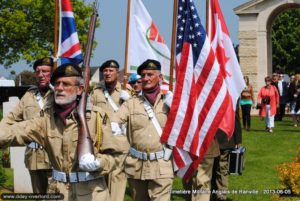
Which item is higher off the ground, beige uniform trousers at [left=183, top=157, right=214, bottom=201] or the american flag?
the american flag

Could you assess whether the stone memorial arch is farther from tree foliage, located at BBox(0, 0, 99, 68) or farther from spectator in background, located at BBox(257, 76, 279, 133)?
tree foliage, located at BBox(0, 0, 99, 68)

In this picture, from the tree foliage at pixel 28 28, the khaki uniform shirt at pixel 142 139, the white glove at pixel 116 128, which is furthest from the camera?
the tree foliage at pixel 28 28

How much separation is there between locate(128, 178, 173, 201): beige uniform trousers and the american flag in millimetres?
284

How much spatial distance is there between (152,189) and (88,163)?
2767 millimetres

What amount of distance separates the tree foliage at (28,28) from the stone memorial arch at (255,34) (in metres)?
21.7

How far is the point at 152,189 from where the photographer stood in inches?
312

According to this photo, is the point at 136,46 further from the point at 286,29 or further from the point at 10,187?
the point at 286,29

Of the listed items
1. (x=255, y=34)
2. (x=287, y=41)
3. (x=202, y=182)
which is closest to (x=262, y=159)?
(x=202, y=182)

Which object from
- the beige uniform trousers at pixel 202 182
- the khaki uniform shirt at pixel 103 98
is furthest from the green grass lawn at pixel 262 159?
the khaki uniform shirt at pixel 103 98

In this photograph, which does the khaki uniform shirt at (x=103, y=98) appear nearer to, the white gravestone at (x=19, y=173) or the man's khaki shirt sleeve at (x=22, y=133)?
the white gravestone at (x=19, y=173)

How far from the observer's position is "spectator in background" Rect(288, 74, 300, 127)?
22500mm

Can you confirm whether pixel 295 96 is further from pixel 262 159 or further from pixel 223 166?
pixel 223 166

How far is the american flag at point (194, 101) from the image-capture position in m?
8.12

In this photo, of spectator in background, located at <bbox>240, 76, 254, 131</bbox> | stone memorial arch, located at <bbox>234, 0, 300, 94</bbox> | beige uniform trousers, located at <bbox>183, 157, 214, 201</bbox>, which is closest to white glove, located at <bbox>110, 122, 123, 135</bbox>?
beige uniform trousers, located at <bbox>183, 157, 214, 201</bbox>
